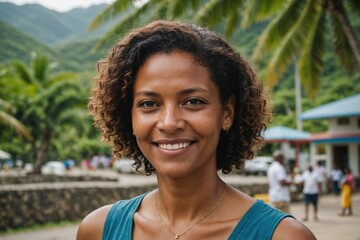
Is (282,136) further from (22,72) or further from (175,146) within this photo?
(175,146)

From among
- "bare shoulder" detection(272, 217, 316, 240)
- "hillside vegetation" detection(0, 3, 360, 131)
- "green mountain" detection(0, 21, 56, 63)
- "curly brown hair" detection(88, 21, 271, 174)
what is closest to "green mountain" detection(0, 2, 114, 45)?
"hillside vegetation" detection(0, 3, 360, 131)

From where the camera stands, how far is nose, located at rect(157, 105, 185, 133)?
1.85m

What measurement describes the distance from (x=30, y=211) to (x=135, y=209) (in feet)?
34.4

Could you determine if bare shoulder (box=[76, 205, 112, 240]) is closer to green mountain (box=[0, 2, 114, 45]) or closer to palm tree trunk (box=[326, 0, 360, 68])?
palm tree trunk (box=[326, 0, 360, 68])

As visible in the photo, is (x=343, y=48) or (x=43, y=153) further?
(x=43, y=153)

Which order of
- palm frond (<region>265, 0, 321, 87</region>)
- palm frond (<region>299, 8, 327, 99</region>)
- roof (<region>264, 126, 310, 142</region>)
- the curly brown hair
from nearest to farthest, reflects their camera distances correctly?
the curly brown hair, palm frond (<region>265, 0, 321, 87</region>), palm frond (<region>299, 8, 327, 99</region>), roof (<region>264, 126, 310, 142</region>)

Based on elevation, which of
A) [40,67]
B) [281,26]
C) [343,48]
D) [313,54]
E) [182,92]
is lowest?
[182,92]

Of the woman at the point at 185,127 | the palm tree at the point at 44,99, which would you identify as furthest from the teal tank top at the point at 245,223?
the palm tree at the point at 44,99

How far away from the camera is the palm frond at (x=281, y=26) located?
11898 millimetres

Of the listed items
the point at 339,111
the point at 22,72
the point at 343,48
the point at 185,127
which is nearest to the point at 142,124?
the point at 185,127

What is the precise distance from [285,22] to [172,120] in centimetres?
1086

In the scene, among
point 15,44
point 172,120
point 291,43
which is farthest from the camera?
point 15,44

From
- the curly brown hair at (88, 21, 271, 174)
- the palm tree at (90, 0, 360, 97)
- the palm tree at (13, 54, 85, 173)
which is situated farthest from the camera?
the palm tree at (13, 54, 85, 173)

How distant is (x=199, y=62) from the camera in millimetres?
1942
